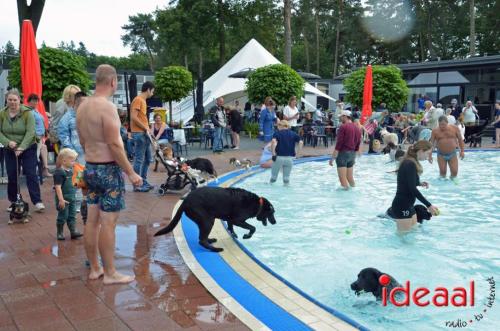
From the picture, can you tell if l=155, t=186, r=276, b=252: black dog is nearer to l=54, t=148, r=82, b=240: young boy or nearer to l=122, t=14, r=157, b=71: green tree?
l=54, t=148, r=82, b=240: young boy

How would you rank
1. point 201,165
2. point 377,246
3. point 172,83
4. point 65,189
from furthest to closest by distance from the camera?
point 172,83
point 201,165
point 377,246
point 65,189

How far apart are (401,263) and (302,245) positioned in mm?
1105

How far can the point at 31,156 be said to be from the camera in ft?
19.3

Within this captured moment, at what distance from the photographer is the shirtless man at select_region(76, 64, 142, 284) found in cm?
339

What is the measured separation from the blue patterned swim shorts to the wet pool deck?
2.18ft

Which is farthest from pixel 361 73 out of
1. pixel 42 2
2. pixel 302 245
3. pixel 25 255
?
pixel 25 255

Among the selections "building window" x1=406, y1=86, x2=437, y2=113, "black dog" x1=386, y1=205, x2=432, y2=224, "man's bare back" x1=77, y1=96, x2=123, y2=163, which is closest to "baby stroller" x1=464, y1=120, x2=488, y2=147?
"building window" x1=406, y1=86, x2=437, y2=113

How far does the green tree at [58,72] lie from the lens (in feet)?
33.8

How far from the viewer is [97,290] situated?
3480 millimetres

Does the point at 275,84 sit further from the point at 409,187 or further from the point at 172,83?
the point at 409,187

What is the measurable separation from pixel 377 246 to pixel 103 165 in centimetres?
325

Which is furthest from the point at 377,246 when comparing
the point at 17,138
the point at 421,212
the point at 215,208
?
the point at 17,138

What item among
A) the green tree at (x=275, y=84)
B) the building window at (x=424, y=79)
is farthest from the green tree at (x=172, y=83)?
the building window at (x=424, y=79)

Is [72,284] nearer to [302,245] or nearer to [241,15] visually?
[302,245]
